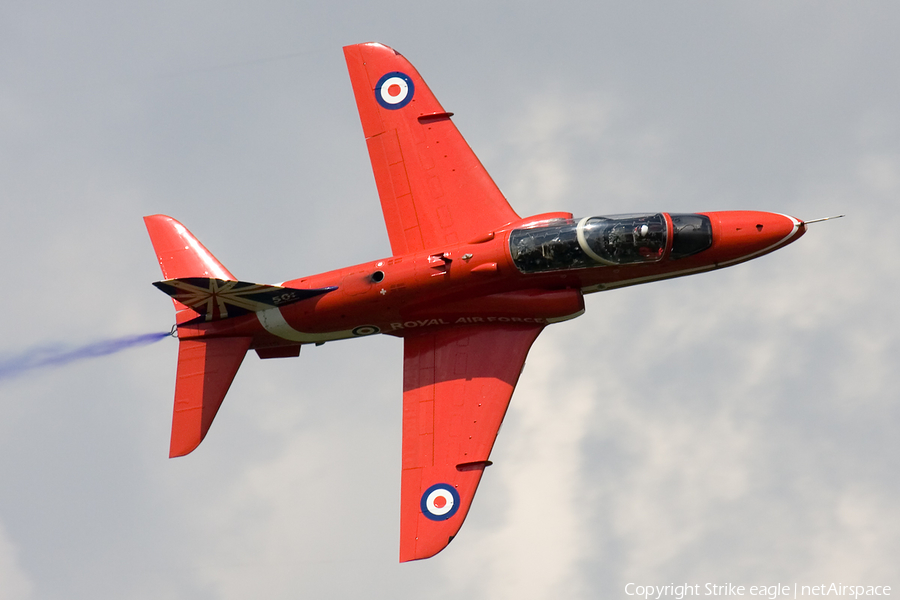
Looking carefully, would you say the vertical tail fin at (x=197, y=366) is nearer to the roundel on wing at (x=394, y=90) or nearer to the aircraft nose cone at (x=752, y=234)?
the roundel on wing at (x=394, y=90)

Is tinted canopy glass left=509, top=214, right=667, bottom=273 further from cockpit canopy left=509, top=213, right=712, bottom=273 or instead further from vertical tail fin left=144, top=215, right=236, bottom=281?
vertical tail fin left=144, top=215, right=236, bottom=281

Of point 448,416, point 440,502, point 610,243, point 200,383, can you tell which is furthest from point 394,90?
point 440,502

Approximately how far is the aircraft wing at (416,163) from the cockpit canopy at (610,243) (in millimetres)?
1526

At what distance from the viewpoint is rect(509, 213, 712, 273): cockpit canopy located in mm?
26406

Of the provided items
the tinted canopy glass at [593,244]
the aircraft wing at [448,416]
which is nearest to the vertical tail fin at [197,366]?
the aircraft wing at [448,416]

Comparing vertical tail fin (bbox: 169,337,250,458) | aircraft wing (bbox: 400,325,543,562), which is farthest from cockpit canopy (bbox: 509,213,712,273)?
vertical tail fin (bbox: 169,337,250,458)

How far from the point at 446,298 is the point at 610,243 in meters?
3.88

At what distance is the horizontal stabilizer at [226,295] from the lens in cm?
2700

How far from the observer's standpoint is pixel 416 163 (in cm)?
2919

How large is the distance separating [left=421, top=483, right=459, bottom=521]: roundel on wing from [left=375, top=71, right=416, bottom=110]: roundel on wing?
973 centimetres

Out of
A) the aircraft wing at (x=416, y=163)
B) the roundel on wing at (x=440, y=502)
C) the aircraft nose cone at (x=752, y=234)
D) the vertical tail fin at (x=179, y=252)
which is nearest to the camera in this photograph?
the roundel on wing at (x=440, y=502)

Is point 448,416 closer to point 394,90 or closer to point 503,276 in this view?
point 503,276

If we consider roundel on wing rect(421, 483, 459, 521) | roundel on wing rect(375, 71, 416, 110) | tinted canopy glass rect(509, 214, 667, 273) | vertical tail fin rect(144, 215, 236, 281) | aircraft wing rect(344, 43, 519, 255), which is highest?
roundel on wing rect(375, 71, 416, 110)

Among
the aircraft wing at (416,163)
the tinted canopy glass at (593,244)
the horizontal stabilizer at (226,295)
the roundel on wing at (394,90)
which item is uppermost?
the roundel on wing at (394,90)
